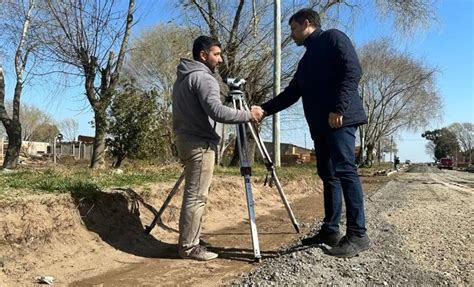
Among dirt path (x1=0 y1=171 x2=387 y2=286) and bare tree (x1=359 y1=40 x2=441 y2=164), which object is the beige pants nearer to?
dirt path (x1=0 y1=171 x2=387 y2=286)

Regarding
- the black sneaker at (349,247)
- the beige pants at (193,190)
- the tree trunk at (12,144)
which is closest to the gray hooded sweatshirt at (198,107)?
the beige pants at (193,190)

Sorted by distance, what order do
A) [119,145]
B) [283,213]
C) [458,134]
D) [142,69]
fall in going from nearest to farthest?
[283,213]
[119,145]
[142,69]
[458,134]

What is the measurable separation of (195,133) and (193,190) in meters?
0.56

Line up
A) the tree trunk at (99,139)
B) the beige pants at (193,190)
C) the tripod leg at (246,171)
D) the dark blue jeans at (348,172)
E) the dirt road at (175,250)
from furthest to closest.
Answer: the tree trunk at (99,139) < the beige pants at (193,190) < the tripod leg at (246,171) < the dark blue jeans at (348,172) < the dirt road at (175,250)

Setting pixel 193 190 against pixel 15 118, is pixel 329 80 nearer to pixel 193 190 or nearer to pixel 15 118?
pixel 193 190

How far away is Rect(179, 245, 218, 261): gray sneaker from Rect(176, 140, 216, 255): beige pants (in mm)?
22

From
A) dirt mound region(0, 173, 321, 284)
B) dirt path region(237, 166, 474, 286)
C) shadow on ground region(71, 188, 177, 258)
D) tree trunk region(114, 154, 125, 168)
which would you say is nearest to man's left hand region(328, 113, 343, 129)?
dirt path region(237, 166, 474, 286)

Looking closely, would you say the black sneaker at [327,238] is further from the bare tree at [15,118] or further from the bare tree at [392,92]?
the bare tree at [392,92]

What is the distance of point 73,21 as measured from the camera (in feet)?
46.0

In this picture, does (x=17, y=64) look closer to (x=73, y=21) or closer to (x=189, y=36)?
(x=73, y=21)

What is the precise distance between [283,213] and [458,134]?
131848 mm

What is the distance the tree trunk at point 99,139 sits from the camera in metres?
14.6

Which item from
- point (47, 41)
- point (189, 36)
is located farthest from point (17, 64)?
point (189, 36)

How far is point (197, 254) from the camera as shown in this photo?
4.71 m
